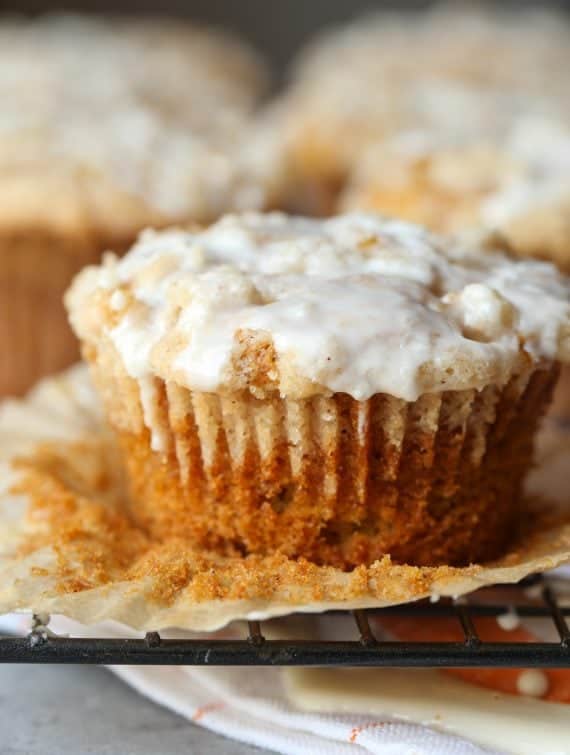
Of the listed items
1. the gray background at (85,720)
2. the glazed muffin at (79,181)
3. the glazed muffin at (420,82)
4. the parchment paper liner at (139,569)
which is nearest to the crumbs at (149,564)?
the parchment paper liner at (139,569)

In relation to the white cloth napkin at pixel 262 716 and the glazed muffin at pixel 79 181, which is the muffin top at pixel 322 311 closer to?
the white cloth napkin at pixel 262 716

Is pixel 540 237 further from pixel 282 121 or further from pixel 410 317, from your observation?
pixel 282 121

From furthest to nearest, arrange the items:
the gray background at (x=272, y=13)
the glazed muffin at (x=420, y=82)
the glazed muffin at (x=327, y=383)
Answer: the gray background at (x=272, y=13), the glazed muffin at (x=420, y=82), the glazed muffin at (x=327, y=383)

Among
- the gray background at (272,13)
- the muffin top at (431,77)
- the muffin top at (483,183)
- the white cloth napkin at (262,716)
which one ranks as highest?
the muffin top at (483,183)

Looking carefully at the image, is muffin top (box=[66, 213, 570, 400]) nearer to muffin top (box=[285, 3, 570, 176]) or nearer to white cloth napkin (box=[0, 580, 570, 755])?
white cloth napkin (box=[0, 580, 570, 755])

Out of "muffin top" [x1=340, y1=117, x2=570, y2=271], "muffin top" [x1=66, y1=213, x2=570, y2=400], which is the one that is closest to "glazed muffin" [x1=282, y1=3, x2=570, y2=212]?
"muffin top" [x1=340, y1=117, x2=570, y2=271]
